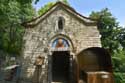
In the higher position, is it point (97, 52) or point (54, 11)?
point (54, 11)

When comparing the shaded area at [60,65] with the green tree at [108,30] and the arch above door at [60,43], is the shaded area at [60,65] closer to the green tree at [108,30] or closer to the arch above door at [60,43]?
the arch above door at [60,43]

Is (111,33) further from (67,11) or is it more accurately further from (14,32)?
(67,11)

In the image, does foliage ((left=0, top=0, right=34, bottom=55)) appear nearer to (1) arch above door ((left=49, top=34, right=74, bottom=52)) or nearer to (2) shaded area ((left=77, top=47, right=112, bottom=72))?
(1) arch above door ((left=49, top=34, right=74, bottom=52))

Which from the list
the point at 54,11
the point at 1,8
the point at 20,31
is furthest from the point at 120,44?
the point at 1,8

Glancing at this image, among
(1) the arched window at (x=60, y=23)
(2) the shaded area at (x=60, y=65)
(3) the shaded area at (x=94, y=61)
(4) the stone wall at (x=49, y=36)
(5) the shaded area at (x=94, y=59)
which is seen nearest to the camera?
(3) the shaded area at (x=94, y=61)

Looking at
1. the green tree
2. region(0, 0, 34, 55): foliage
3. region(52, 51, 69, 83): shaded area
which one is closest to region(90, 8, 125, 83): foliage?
the green tree

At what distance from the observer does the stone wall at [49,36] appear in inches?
819

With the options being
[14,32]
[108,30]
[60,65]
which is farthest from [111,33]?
[60,65]

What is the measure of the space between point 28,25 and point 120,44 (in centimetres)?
2214

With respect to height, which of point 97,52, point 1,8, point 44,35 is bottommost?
point 97,52

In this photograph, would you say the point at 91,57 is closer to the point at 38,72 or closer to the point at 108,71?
the point at 108,71

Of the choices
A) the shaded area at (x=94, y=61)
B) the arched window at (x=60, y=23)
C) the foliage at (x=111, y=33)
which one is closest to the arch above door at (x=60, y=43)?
the arched window at (x=60, y=23)

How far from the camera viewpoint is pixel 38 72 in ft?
67.8

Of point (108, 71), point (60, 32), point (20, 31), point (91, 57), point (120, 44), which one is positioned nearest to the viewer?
point (108, 71)
